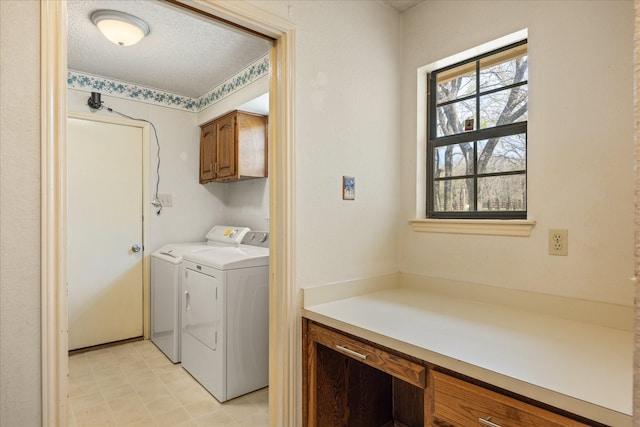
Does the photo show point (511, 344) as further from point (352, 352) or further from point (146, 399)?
point (146, 399)

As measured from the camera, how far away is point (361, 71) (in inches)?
75.2

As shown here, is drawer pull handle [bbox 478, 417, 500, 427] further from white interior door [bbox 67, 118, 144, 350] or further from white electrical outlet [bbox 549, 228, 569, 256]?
white interior door [bbox 67, 118, 144, 350]

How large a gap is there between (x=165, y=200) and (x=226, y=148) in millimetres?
923

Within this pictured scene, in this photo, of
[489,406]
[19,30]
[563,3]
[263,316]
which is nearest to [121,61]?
[19,30]

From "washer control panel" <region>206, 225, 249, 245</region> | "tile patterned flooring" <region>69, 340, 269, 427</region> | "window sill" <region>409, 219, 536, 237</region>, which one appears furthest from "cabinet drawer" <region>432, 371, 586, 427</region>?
"washer control panel" <region>206, 225, 249, 245</region>

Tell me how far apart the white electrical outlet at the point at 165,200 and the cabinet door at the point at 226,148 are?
2.04ft

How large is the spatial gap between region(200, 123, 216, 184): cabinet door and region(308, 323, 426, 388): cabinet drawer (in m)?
2.42

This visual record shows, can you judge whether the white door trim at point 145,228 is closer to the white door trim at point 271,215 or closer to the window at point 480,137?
the white door trim at point 271,215

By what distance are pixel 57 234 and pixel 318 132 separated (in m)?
1.14

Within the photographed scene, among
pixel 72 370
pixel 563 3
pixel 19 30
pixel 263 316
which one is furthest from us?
pixel 72 370

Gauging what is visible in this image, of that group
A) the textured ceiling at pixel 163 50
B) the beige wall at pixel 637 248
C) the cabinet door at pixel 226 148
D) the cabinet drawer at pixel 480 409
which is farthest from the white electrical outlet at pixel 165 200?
the beige wall at pixel 637 248

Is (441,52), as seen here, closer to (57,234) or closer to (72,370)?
(57,234)

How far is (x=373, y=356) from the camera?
4.39 feet

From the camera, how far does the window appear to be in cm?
174
